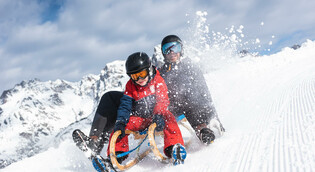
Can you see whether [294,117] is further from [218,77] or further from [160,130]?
[218,77]

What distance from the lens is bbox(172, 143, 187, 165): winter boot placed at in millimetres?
2584

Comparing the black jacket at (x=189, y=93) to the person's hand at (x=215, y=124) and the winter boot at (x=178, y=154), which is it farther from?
the winter boot at (x=178, y=154)

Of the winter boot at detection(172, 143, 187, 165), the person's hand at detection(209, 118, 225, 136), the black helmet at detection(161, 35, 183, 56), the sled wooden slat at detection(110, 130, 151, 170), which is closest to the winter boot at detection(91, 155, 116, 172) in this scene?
the sled wooden slat at detection(110, 130, 151, 170)

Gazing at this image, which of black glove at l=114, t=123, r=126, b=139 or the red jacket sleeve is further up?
the red jacket sleeve

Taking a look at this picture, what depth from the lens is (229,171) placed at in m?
2.11

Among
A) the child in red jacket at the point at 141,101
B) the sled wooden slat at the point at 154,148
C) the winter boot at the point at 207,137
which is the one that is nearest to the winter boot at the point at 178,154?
the sled wooden slat at the point at 154,148

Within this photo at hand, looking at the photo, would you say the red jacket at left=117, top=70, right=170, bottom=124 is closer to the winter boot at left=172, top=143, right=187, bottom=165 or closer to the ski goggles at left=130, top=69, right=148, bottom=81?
the ski goggles at left=130, top=69, right=148, bottom=81

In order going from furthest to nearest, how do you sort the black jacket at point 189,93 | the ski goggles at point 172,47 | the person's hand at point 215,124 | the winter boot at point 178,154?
the ski goggles at point 172,47 < the black jacket at point 189,93 < the person's hand at point 215,124 < the winter boot at point 178,154

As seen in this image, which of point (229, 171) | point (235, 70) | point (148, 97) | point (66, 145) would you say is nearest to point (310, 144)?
point (229, 171)

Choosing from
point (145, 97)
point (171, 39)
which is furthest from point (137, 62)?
point (171, 39)

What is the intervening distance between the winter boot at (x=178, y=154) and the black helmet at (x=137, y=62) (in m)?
1.19

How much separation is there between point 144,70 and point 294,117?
2099mm

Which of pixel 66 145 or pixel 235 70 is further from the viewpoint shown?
pixel 235 70

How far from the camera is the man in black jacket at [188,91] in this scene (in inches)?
133
